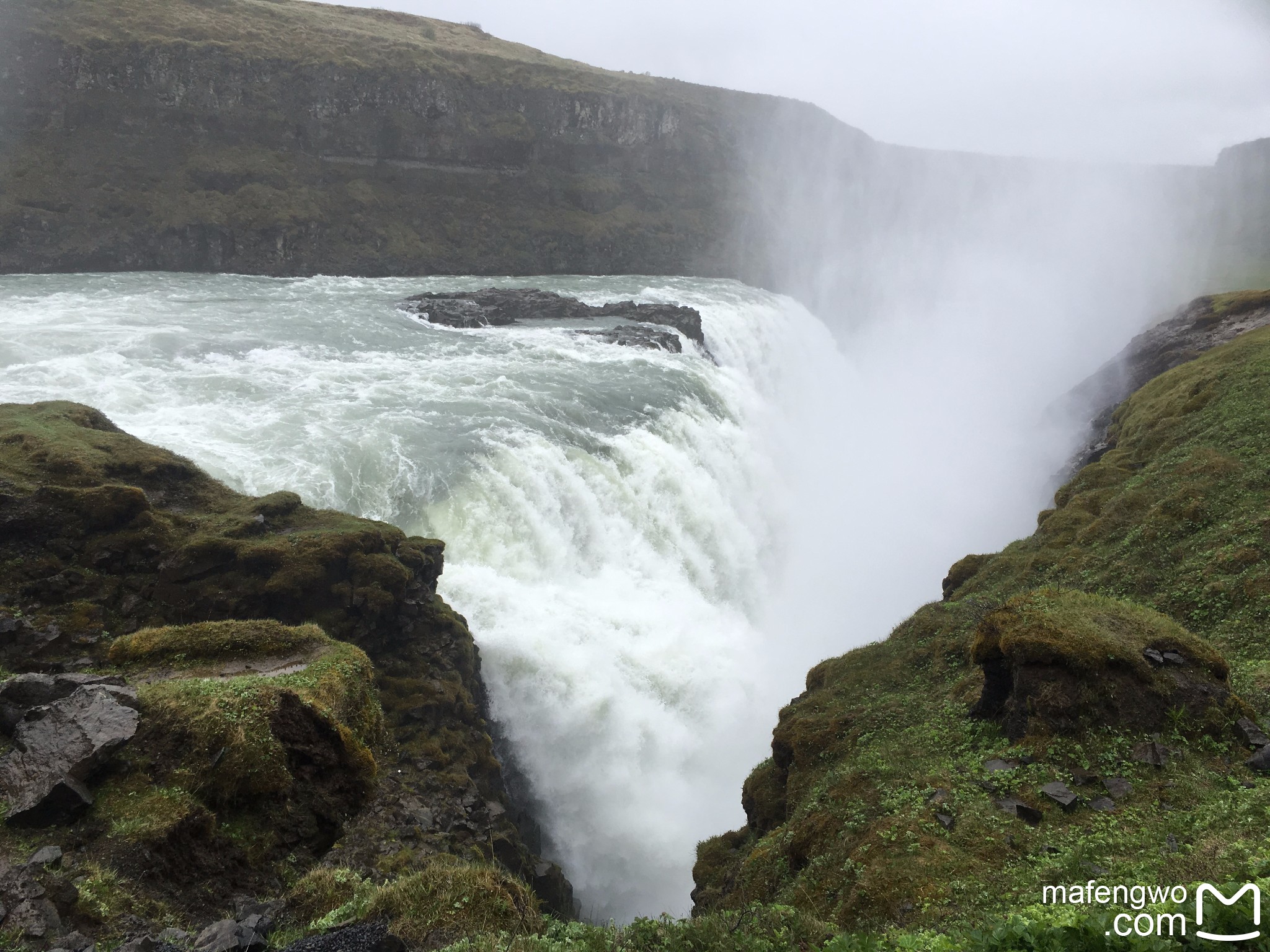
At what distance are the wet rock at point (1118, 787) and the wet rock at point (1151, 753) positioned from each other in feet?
1.22

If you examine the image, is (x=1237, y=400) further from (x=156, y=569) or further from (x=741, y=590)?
(x=156, y=569)

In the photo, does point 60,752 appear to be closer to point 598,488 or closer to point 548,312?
point 598,488

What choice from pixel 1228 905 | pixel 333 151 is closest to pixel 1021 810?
pixel 1228 905

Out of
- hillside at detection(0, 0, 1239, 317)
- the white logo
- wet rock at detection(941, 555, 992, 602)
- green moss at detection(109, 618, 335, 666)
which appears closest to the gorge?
green moss at detection(109, 618, 335, 666)

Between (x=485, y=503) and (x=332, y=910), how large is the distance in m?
14.7

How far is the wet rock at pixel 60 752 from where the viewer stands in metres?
7.34

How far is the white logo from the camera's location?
4.43 m

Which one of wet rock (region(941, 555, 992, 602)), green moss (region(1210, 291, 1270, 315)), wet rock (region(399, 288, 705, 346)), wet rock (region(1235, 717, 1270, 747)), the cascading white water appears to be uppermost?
green moss (region(1210, 291, 1270, 315))

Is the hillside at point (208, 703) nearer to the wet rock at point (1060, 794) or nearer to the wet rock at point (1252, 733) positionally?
the wet rock at point (1060, 794)

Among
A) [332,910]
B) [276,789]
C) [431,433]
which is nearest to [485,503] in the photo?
[431,433]

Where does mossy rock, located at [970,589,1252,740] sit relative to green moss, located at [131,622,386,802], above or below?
above

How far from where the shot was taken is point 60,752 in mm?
7801

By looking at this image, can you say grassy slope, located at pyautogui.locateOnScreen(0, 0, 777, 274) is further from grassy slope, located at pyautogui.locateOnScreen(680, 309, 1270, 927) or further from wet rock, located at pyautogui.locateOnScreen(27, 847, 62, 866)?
grassy slope, located at pyautogui.locateOnScreen(680, 309, 1270, 927)

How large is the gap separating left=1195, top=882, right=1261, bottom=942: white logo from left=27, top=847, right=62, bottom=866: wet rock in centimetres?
865
